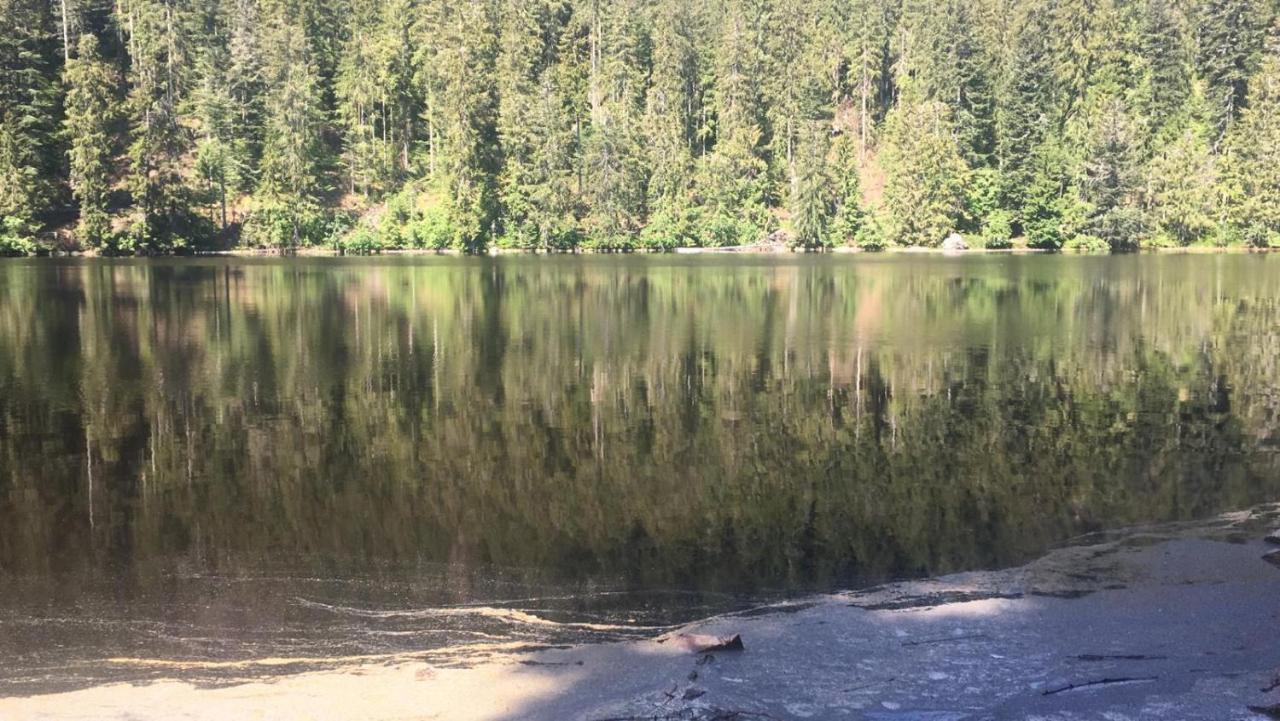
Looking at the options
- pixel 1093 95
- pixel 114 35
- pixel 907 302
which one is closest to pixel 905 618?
pixel 907 302

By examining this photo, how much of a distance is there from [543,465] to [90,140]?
7545cm

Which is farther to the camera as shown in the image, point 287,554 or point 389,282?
point 389,282

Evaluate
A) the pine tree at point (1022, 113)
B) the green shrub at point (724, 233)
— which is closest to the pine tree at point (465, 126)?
the green shrub at point (724, 233)

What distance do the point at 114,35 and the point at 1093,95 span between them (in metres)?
94.0

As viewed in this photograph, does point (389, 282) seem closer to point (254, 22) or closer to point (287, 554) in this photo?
point (287, 554)

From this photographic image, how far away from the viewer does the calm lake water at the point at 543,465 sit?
27.7ft

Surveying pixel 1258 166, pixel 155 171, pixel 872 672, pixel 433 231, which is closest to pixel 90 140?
pixel 155 171

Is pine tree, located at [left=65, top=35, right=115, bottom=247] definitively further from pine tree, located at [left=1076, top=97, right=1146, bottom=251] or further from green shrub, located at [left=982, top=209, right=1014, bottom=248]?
pine tree, located at [left=1076, top=97, right=1146, bottom=251]

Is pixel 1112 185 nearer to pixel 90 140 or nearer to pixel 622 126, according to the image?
pixel 622 126

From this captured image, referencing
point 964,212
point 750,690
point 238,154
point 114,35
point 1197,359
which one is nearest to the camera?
point 750,690

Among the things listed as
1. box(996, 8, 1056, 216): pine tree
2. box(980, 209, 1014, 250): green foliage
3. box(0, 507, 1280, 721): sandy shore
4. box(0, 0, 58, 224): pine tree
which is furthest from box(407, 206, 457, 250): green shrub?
box(0, 507, 1280, 721): sandy shore

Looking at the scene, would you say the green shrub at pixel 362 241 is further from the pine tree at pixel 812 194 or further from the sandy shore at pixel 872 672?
the sandy shore at pixel 872 672

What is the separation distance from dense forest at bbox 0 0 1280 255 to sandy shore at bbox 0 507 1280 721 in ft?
256

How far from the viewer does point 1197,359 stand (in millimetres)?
23250
